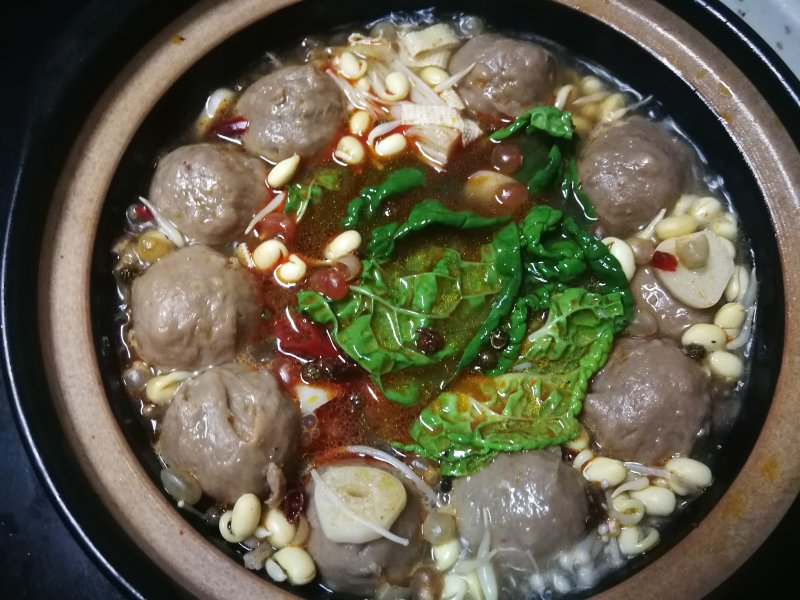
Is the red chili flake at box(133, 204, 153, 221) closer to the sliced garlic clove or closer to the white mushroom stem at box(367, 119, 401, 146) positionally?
the white mushroom stem at box(367, 119, 401, 146)

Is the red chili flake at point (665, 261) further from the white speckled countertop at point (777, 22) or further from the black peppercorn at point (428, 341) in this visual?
the black peppercorn at point (428, 341)

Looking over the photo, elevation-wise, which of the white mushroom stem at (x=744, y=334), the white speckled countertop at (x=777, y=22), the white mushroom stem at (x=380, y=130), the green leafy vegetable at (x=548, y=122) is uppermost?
the white speckled countertop at (x=777, y=22)

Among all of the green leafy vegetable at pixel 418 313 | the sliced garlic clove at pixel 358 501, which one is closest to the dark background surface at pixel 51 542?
the sliced garlic clove at pixel 358 501

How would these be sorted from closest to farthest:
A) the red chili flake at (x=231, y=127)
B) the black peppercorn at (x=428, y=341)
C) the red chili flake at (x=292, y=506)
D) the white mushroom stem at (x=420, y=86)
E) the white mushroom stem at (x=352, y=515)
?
1. the white mushroom stem at (x=352, y=515)
2. the red chili flake at (x=292, y=506)
3. the black peppercorn at (x=428, y=341)
4. the red chili flake at (x=231, y=127)
5. the white mushroom stem at (x=420, y=86)

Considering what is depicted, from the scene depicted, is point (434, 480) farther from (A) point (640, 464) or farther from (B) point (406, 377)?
(A) point (640, 464)

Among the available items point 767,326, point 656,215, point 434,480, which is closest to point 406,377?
point 434,480

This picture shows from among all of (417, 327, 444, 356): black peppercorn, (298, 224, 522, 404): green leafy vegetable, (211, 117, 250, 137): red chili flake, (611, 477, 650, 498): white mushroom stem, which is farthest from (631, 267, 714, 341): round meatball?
(211, 117, 250, 137): red chili flake
